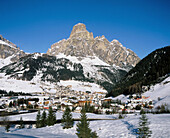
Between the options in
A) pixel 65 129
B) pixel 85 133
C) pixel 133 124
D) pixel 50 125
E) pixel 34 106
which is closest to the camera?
pixel 85 133

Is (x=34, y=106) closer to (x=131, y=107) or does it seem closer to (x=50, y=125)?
(x=131, y=107)

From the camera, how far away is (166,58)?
190375 mm

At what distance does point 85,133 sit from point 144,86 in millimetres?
141636

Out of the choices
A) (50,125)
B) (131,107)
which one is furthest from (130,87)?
(50,125)

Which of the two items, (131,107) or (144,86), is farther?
(144,86)

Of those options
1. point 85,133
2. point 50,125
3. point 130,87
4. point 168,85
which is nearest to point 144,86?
point 130,87

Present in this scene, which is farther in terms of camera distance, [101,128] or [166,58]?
[166,58]

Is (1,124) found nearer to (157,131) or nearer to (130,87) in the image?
(157,131)

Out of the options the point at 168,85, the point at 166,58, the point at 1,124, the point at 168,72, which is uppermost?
the point at 166,58

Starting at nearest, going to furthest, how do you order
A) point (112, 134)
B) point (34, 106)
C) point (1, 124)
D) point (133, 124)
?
point (112, 134) < point (133, 124) < point (1, 124) < point (34, 106)

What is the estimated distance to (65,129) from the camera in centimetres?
5956

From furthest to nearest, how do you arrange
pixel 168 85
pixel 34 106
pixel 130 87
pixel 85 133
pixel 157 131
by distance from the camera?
pixel 130 87
pixel 34 106
pixel 168 85
pixel 157 131
pixel 85 133

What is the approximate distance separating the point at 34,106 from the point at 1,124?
87.6 metres

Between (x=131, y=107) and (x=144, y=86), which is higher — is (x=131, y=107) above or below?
below
